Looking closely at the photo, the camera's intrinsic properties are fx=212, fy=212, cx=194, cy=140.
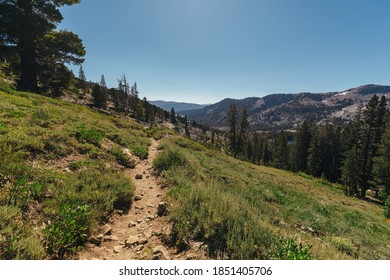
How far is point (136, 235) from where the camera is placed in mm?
5555

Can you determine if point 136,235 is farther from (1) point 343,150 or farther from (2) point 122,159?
(1) point 343,150

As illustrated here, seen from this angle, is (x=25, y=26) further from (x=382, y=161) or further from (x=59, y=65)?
(x=382, y=161)

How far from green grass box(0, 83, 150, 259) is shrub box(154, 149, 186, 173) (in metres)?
2.20

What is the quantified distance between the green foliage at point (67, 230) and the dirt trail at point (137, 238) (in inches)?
11.5

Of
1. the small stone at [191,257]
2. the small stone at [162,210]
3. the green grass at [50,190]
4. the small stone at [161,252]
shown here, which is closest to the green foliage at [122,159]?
the green grass at [50,190]

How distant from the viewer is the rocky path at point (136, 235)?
184 inches

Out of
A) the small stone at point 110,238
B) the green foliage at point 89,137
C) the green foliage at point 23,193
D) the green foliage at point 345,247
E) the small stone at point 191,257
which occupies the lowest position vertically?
the green foliage at point 345,247

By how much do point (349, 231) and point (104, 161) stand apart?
1214cm

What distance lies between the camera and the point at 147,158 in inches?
557

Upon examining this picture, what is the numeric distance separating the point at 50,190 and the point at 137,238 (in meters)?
2.84

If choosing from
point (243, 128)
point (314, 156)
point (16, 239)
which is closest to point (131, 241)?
point (16, 239)

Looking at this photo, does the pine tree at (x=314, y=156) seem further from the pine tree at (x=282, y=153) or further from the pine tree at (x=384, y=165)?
the pine tree at (x=384, y=165)
